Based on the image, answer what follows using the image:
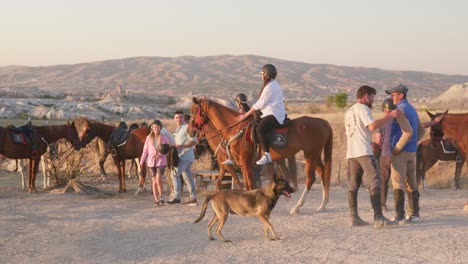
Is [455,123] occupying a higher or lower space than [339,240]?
higher

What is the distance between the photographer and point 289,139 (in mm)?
11766

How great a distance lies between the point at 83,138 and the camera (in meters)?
17.0

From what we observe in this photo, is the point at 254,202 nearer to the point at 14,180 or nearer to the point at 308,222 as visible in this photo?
the point at 308,222

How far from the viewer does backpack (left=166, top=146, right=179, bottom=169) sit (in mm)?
12875

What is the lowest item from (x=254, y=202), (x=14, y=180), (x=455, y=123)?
(x=14, y=180)

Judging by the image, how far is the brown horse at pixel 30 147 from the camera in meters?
16.0

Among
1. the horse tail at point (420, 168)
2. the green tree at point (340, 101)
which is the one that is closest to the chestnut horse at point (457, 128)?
the horse tail at point (420, 168)

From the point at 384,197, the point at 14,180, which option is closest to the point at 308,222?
the point at 384,197

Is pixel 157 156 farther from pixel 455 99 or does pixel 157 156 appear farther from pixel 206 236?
pixel 455 99

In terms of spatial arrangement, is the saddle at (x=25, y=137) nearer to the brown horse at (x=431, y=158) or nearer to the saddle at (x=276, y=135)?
the saddle at (x=276, y=135)

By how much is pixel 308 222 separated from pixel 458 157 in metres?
8.81

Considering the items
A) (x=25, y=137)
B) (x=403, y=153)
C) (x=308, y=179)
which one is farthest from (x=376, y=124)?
(x=25, y=137)

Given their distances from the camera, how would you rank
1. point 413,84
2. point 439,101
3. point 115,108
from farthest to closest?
point 413,84
point 439,101
point 115,108

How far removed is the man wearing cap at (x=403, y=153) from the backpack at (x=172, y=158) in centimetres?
487
